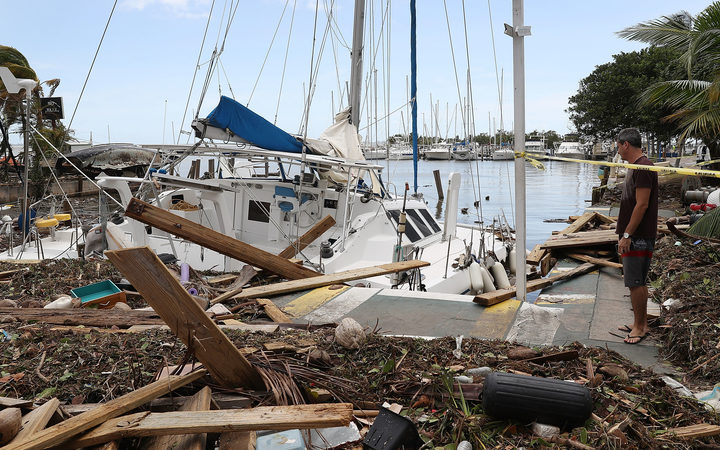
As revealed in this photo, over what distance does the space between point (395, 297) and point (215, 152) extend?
532cm

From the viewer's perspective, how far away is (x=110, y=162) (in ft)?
100

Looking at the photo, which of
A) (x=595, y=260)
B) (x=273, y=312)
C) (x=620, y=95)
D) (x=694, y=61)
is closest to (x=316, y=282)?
(x=273, y=312)

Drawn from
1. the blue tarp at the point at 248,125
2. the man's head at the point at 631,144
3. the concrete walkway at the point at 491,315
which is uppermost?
the blue tarp at the point at 248,125

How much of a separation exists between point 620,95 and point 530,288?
47.0 metres

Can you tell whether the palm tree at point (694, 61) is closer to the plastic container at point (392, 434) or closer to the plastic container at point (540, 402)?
the plastic container at point (540, 402)

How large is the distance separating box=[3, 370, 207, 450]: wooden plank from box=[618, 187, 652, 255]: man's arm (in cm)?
390

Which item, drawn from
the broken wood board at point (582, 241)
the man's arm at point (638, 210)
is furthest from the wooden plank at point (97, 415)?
the broken wood board at point (582, 241)

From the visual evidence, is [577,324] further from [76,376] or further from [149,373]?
[76,376]

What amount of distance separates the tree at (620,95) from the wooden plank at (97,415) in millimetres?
42570

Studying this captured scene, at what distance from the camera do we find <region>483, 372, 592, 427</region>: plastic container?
10.2 ft

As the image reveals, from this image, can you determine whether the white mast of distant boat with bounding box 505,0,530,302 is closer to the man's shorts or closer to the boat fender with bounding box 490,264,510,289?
the man's shorts

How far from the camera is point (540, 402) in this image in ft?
10.2

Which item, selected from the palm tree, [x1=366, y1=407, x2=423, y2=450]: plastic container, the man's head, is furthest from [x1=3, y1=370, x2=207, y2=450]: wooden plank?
the palm tree

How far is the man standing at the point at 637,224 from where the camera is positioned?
4.90 metres
